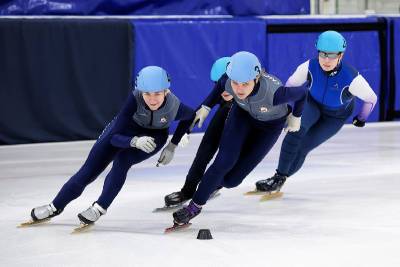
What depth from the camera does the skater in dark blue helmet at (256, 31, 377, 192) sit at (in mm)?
6059

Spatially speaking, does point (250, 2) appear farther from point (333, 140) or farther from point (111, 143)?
point (111, 143)

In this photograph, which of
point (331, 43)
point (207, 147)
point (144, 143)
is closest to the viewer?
point (144, 143)

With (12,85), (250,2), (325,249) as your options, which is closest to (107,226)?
(325,249)

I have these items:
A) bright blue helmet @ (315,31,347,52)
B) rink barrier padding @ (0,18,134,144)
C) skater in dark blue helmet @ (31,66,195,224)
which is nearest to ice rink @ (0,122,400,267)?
skater in dark blue helmet @ (31,66,195,224)

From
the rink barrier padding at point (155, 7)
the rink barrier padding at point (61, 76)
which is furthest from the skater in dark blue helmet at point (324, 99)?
the rink barrier padding at point (155, 7)

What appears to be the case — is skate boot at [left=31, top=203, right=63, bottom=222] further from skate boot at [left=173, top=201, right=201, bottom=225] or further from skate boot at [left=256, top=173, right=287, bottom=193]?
skate boot at [left=256, top=173, right=287, bottom=193]

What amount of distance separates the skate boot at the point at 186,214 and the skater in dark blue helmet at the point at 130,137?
32 centimetres

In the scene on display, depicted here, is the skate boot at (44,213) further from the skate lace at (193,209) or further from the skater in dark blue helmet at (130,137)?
the skate lace at (193,209)

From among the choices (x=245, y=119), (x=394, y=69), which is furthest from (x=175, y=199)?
(x=394, y=69)

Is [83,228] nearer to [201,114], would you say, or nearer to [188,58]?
[201,114]

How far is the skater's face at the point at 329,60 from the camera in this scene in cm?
607

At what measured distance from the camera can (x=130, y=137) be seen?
500 cm

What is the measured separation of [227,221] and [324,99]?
133 cm

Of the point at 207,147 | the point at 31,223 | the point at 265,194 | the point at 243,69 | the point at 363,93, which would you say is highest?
the point at 243,69
